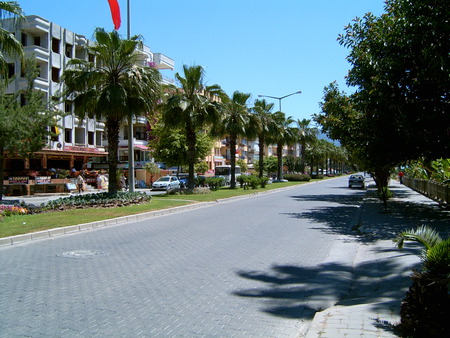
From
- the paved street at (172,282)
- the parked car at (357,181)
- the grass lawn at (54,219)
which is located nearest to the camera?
the paved street at (172,282)

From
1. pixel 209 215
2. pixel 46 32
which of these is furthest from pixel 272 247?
pixel 46 32

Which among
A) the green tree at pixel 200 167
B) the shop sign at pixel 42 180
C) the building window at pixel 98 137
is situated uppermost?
the building window at pixel 98 137

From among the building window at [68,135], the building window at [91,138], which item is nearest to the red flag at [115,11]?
the building window at [68,135]

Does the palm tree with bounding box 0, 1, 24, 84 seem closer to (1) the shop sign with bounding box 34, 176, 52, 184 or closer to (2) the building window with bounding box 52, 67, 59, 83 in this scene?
(1) the shop sign with bounding box 34, 176, 52, 184

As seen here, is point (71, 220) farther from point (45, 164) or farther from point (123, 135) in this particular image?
point (123, 135)

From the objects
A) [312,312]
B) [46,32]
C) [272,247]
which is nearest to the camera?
[312,312]

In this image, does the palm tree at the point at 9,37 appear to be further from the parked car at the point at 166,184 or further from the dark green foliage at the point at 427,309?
the parked car at the point at 166,184

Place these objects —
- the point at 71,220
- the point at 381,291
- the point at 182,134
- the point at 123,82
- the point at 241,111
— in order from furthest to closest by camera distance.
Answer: the point at 182,134 < the point at 241,111 < the point at 123,82 < the point at 71,220 < the point at 381,291

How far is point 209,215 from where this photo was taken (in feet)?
53.3

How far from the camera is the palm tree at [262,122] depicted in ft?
125

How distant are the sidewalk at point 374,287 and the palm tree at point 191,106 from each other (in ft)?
54.1

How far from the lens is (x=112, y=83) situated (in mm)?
18703

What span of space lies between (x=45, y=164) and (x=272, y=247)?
120ft

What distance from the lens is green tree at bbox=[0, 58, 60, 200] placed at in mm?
21531
